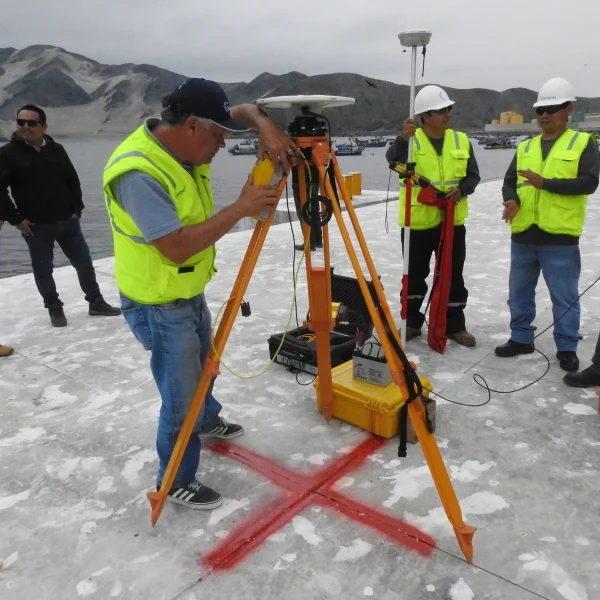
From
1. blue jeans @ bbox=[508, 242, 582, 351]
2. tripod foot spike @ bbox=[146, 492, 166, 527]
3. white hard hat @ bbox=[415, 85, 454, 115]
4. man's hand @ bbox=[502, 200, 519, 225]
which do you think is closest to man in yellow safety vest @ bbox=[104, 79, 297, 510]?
tripod foot spike @ bbox=[146, 492, 166, 527]

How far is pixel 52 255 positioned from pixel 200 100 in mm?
3813

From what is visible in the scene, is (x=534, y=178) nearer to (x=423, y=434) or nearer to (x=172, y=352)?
(x=423, y=434)

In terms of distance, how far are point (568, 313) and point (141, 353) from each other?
3.45 metres

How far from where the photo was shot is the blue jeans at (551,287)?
13.1 ft

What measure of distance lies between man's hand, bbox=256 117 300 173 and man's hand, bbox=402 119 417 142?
176 centimetres

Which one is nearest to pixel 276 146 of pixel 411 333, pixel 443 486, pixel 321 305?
pixel 321 305

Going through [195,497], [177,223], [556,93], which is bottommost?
[195,497]

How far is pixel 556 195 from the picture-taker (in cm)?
388

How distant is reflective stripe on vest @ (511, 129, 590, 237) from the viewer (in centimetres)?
381

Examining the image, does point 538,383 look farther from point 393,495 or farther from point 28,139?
point 28,139

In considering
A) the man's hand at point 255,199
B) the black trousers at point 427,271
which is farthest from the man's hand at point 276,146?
the black trousers at point 427,271

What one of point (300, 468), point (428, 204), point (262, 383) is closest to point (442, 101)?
point (428, 204)

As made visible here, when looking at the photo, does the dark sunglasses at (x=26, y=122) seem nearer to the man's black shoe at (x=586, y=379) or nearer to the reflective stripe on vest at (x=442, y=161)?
the reflective stripe on vest at (x=442, y=161)

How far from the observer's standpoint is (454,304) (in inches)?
183
